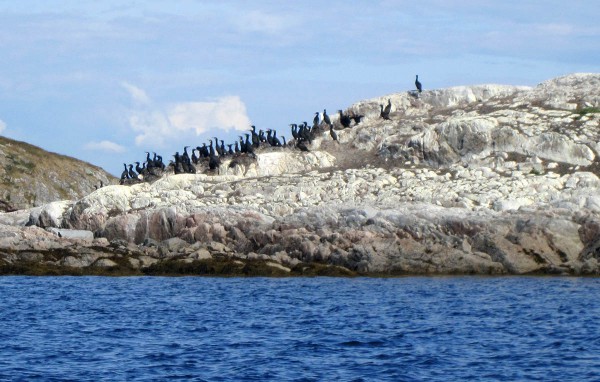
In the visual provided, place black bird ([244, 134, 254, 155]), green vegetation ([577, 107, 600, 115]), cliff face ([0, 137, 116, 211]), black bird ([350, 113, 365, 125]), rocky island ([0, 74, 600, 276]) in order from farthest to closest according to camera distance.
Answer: cliff face ([0, 137, 116, 211])
black bird ([350, 113, 365, 125])
black bird ([244, 134, 254, 155])
green vegetation ([577, 107, 600, 115])
rocky island ([0, 74, 600, 276])

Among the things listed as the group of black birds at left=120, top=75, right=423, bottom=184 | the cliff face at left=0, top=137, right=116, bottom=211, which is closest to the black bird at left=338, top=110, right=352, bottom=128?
the group of black birds at left=120, top=75, right=423, bottom=184

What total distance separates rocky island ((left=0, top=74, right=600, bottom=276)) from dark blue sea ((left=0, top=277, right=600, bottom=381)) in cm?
220

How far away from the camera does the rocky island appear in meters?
47.3

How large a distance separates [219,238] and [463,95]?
21.2 metres

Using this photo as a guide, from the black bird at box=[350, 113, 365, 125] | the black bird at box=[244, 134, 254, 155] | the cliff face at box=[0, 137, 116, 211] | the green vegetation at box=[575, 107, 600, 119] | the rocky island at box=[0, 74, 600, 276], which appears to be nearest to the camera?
the rocky island at box=[0, 74, 600, 276]

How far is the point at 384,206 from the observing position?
52.6 m

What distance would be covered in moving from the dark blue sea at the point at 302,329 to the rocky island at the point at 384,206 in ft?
7.20

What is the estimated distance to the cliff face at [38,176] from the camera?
104 metres

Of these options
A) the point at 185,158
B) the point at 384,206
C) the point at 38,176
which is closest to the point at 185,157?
the point at 185,158

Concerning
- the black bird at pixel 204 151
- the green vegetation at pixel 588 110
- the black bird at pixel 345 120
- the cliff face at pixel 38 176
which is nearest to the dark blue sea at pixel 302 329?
the green vegetation at pixel 588 110

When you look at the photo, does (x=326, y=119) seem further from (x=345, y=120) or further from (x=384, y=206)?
(x=384, y=206)

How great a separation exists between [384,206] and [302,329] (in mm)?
19702

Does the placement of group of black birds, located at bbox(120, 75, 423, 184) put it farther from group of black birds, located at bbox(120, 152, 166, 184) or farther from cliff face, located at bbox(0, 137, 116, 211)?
cliff face, located at bbox(0, 137, 116, 211)

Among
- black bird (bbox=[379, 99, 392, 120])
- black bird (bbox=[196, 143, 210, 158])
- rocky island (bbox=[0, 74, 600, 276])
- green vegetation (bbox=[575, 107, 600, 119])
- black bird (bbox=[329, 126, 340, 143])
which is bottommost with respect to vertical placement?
rocky island (bbox=[0, 74, 600, 276])
